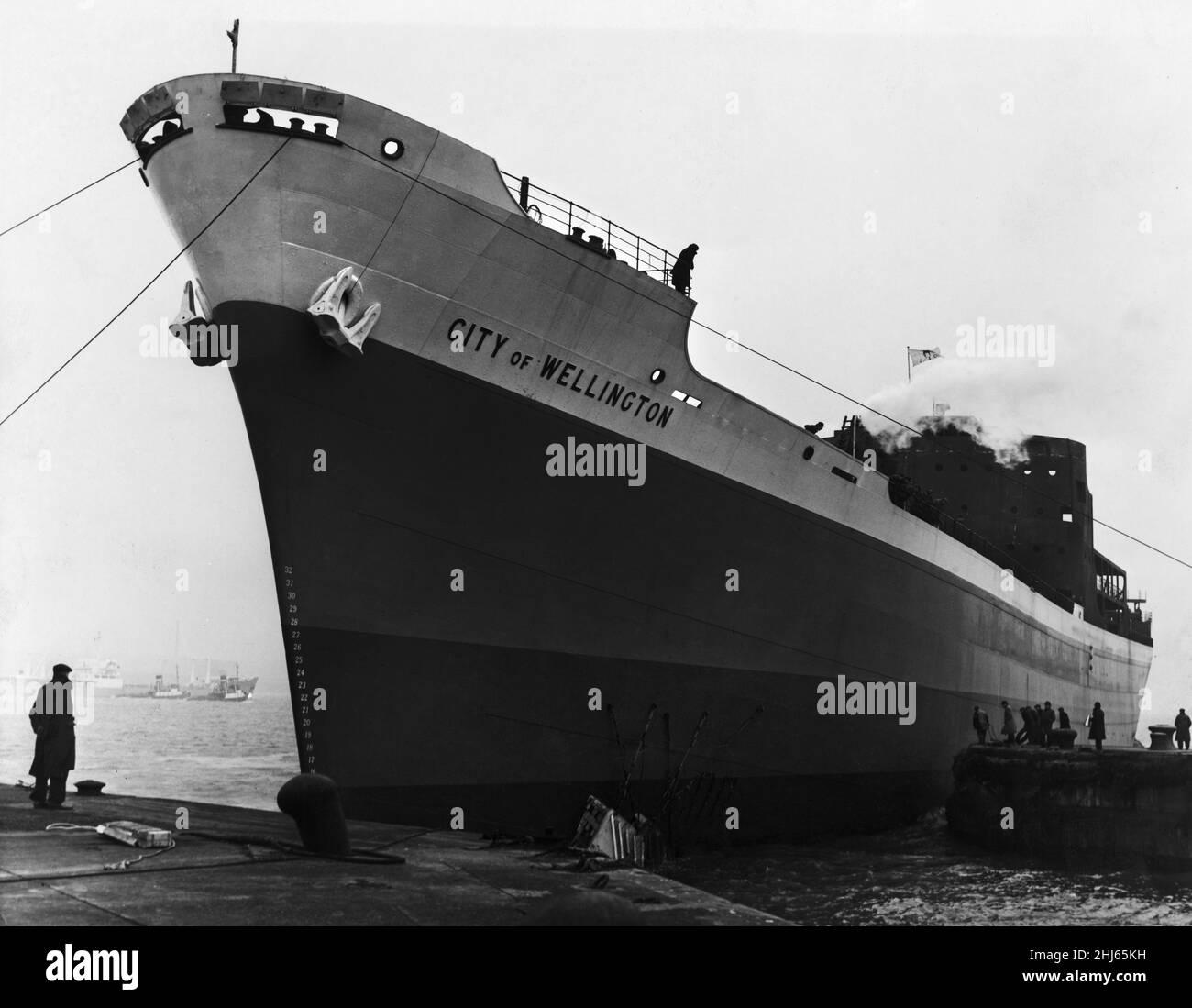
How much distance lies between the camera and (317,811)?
9.13 metres

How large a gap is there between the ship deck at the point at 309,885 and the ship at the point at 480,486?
1653 mm


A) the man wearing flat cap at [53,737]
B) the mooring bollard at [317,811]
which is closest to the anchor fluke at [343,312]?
the man wearing flat cap at [53,737]

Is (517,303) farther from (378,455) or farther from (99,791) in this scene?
(99,791)

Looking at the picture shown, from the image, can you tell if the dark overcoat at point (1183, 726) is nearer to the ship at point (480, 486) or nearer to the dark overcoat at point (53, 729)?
the ship at point (480, 486)

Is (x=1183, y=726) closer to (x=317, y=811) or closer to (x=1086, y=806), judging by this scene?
(x=1086, y=806)

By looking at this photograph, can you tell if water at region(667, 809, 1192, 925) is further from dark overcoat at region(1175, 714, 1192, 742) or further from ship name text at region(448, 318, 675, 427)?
dark overcoat at region(1175, 714, 1192, 742)

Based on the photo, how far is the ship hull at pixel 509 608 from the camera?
37.8 feet

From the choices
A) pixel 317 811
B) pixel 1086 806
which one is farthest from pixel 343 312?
pixel 1086 806

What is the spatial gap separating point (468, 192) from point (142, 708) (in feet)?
412

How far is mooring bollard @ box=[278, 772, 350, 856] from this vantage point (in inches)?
359
